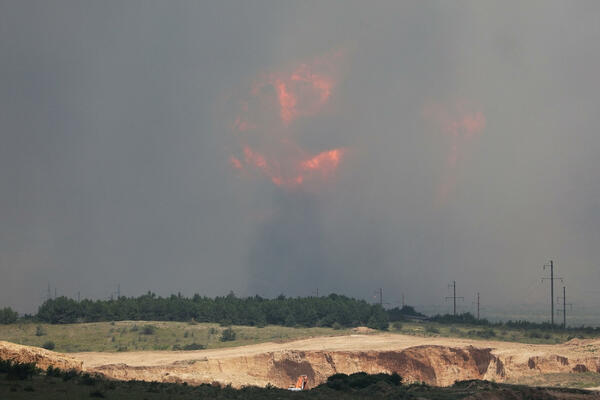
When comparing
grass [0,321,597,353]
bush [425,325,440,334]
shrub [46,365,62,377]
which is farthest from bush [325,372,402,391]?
bush [425,325,440,334]

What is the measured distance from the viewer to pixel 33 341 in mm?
74750

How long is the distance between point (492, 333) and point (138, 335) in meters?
42.0

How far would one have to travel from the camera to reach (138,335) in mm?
80125

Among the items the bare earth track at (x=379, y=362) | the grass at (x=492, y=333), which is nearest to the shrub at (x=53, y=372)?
the bare earth track at (x=379, y=362)

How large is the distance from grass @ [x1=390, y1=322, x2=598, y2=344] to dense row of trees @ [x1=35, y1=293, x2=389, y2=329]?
230 inches

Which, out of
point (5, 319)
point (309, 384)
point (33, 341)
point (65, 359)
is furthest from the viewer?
point (5, 319)

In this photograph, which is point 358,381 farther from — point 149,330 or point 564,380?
point 149,330

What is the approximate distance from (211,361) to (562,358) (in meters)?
27.3

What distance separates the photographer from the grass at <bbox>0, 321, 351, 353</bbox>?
7419 cm

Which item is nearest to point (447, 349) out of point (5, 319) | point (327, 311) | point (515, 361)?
point (515, 361)

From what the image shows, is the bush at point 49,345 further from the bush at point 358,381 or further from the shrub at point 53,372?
the shrub at point 53,372

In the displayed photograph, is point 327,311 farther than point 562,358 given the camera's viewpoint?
Yes

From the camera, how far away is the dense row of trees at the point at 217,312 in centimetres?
9325

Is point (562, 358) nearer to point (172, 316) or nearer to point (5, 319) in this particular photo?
point (172, 316)
